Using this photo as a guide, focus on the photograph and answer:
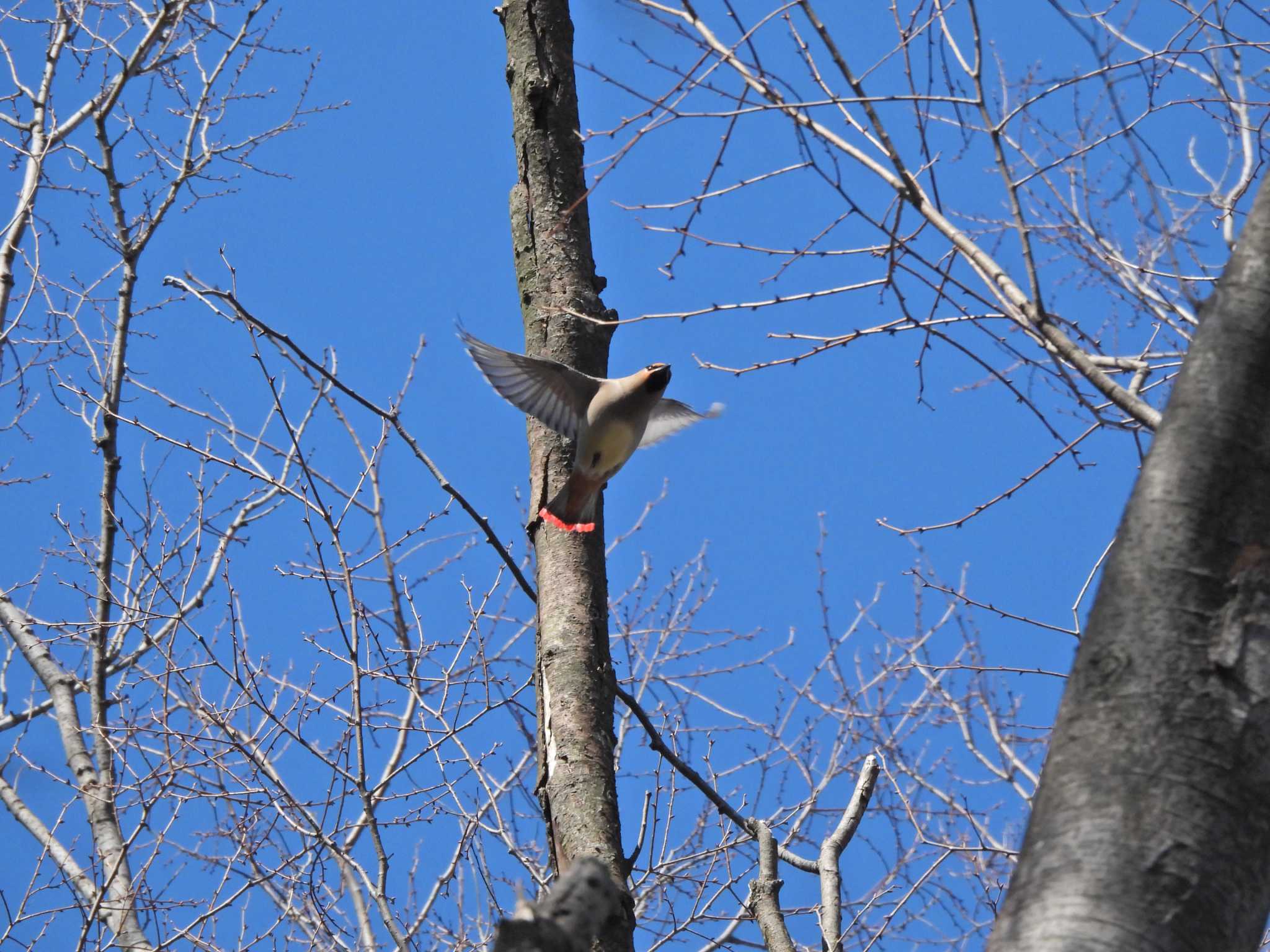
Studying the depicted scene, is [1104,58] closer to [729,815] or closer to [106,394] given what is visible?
[729,815]

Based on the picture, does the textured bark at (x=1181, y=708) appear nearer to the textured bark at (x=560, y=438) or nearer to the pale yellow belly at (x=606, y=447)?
the textured bark at (x=560, y=438)

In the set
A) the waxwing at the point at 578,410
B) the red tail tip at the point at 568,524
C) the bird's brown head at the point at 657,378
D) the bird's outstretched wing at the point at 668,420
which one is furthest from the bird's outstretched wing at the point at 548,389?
the bird's outstretched wing at the point at 668,420

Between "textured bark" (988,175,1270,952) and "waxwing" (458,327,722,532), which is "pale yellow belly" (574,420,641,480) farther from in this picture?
"textured bark" (988,175,1270,952)

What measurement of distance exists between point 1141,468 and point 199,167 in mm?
5495

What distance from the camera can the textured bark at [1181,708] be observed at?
1.17m

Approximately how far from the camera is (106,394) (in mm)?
5566

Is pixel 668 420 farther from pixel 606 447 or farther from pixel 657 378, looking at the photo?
pixel 606 447

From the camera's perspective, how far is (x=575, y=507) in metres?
3.04

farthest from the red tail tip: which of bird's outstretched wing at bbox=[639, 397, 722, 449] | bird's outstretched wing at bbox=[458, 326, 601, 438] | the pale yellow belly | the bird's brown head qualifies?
bird's outstretched wing at bbox=[639, 397, 722, 449]

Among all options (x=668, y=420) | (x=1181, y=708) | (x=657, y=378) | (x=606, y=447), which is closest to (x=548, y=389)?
(x=606, y=447)

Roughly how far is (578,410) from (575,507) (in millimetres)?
446

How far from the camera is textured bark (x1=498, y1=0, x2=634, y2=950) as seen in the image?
2.62 m

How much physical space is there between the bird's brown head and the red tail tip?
1.15 m

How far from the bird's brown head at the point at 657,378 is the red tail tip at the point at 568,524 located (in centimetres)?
115
